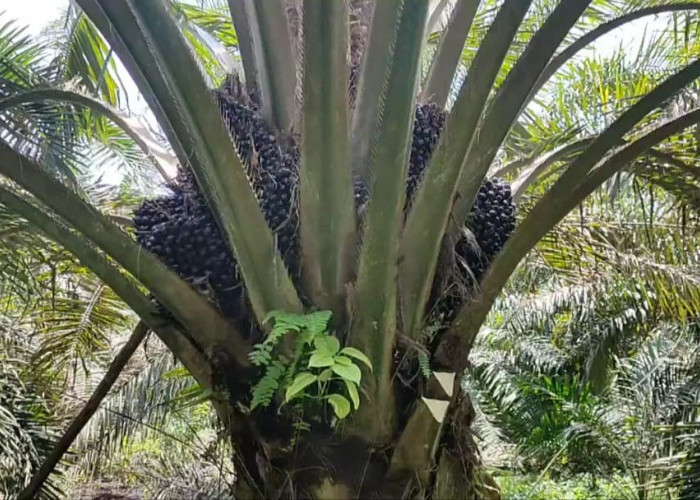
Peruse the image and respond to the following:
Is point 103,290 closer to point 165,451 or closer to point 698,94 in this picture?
point 165,451

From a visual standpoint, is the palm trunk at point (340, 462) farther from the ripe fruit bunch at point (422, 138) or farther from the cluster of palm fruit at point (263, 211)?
the ripe fruit bunch at point (422, 138)

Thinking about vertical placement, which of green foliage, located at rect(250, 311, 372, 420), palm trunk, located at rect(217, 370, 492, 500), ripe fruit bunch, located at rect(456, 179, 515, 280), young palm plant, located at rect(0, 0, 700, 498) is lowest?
palm trunk, located at rect(217, 370, 492, 500)

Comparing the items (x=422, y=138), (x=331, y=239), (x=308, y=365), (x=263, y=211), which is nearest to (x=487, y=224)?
(x=422, y=138)

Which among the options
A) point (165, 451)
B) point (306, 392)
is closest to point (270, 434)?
point (306, 392)

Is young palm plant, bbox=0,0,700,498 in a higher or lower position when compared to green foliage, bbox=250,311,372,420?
higher

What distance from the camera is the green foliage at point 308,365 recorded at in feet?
5.56

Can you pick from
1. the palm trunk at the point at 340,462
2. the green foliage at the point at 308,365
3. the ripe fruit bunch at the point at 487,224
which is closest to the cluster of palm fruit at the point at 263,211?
the ripe fruit bunch at the point at 487,224

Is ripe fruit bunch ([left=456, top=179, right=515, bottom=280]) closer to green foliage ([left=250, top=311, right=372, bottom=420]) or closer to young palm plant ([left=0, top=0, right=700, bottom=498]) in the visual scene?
young palm plant ([left=0, top=0, right=700, bottom=498])

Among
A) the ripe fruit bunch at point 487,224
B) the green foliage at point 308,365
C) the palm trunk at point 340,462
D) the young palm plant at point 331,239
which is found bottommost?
the palm trunk at point 340,462

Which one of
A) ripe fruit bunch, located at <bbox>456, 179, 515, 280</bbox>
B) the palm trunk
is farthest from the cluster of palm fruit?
the palm trunk

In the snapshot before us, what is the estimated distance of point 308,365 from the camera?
1770 millimetres

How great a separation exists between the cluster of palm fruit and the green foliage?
0.26 meters

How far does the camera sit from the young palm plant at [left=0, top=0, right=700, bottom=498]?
1.77 m

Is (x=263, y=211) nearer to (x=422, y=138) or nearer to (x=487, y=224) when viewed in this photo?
(x=422, y=138)
